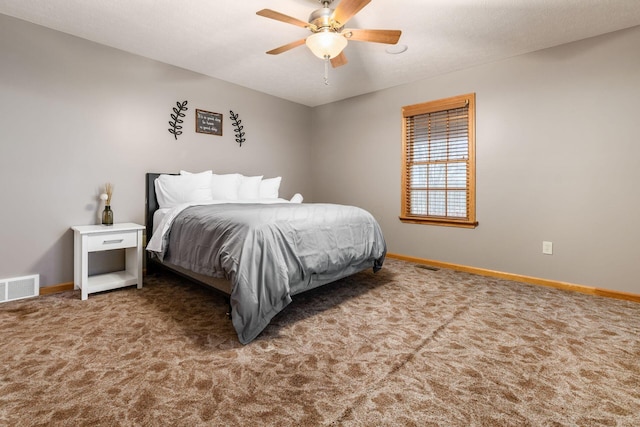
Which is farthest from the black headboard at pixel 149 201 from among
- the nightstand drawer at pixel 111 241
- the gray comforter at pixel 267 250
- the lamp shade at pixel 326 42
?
the lamp shade at pixel 326 42

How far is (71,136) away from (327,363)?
124 inches

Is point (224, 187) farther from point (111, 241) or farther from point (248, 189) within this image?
point (111, 241)

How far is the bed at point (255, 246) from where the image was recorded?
200 centimetres

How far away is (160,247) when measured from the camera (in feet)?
9.39

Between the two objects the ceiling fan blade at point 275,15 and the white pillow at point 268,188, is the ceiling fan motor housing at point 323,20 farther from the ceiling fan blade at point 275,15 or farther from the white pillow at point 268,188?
the white pillow at point 268,188

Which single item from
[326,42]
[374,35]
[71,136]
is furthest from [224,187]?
[374,35]

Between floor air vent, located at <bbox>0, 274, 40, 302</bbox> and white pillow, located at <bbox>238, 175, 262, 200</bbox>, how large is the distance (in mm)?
2096

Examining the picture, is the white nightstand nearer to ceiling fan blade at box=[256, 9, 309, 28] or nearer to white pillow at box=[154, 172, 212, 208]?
white pillow at box=[154, 172, 212, 208]

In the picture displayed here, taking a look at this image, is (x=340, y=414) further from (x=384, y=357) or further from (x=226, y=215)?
(x=226, y=215)

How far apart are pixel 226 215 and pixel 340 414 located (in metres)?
1.54

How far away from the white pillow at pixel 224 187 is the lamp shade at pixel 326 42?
2037 mm

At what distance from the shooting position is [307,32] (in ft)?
9.65

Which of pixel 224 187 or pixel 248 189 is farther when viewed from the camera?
pixel 248 189

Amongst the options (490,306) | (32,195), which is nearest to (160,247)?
(32,195)
